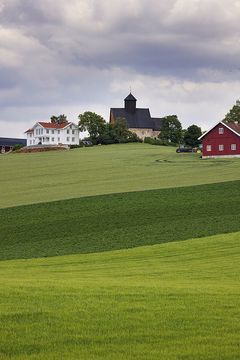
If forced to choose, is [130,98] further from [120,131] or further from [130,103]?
[120,131]

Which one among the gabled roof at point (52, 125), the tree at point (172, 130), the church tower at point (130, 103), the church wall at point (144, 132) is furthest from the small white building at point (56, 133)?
the tree at point (172, 130)

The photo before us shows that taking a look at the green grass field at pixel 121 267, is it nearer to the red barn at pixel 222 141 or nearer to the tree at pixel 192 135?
the red barn at pixel 222 141

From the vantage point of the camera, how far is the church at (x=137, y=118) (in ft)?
572

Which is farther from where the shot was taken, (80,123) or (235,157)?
(80,123)

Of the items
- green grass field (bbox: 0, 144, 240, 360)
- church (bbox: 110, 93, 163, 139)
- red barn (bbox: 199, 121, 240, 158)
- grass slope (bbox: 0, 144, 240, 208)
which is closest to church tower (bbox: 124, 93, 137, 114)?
church (bbox: 110, 93, 163, 139)

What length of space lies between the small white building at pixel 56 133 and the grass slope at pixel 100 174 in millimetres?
66080

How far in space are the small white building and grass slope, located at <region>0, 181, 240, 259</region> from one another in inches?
4634

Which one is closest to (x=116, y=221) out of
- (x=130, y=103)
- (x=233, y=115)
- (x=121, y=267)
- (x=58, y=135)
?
(x=121, y=267)

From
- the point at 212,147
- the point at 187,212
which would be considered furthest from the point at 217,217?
the point at 212,147

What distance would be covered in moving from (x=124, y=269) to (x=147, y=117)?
155 m

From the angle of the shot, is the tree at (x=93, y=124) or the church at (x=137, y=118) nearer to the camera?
the tree at (x=93, y=124)

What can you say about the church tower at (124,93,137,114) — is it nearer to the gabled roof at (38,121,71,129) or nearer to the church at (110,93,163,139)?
the church at (110,93,163,139)

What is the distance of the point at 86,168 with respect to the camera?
267ft

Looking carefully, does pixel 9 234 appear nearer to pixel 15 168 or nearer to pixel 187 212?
pixel 187 212
